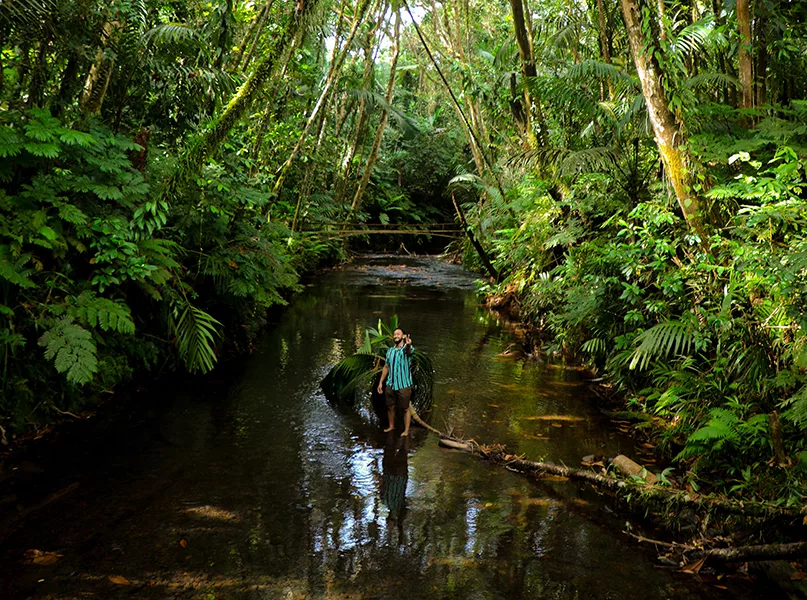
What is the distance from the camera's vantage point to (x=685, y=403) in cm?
618

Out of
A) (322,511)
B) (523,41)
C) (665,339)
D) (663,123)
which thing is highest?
(523,41)

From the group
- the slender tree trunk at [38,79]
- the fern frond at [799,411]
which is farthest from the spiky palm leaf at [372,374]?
the slender tree trunk at [38,79]

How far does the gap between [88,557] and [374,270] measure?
17783mm

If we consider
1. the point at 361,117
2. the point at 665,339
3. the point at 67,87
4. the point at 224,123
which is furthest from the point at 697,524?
the point at 361,117

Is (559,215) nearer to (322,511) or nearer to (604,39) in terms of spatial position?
(604,39)

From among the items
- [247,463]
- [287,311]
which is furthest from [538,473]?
[287,311]

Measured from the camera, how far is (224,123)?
7953mm

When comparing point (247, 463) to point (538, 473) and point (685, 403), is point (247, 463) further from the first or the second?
point (685, 403)

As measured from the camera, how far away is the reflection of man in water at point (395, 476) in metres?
5.08

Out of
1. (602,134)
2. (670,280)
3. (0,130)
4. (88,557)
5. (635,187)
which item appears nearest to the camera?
(88,557)

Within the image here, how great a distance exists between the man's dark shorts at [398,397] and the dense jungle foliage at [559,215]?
7.78 feet

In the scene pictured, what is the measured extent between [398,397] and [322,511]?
2.05 meters

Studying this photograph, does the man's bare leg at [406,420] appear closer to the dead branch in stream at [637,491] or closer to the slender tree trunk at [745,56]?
the dead branch in stream at [637,491]

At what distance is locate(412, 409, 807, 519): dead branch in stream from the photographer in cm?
431
